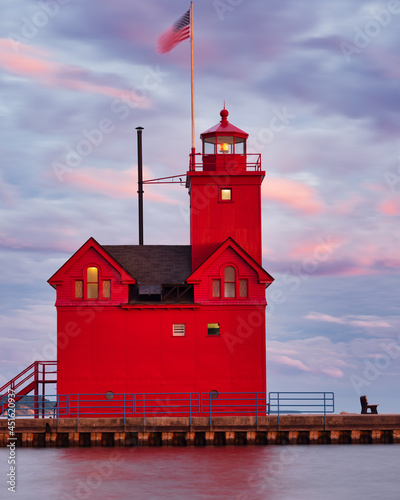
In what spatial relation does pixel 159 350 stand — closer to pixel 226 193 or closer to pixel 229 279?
pixel 229 279

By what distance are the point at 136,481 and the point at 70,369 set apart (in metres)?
10.5

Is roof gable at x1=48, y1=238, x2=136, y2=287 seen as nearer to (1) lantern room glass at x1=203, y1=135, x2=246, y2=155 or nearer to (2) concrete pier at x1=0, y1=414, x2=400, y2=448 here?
(2) concrete pier at x1=0, y1=414, x2=400, y2=448

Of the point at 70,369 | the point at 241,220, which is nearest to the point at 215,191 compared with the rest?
the point at 241,220

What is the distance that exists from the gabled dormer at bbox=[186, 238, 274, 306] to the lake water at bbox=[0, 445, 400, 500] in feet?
24.7

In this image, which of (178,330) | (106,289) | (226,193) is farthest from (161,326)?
(226,193)

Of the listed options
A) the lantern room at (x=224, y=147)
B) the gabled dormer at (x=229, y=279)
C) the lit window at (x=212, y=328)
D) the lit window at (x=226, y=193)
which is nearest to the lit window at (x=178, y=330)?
the lit window at (x=212, y=328)

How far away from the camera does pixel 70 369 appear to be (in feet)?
165

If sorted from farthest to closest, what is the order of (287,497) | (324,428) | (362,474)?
1. (324,428)
2. (362,474)
3. (287,497)

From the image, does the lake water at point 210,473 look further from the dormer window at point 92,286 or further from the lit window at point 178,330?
the dormer window at point 92,286

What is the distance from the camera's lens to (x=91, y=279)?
50.8 meters

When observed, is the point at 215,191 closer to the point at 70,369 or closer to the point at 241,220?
the point at 241,220

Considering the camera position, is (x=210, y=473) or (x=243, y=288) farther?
(x=243, y=288)

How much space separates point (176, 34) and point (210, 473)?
75.3 feet

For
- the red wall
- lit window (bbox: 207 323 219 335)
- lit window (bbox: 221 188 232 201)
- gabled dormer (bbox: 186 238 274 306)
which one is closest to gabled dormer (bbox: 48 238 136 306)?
the red wall
